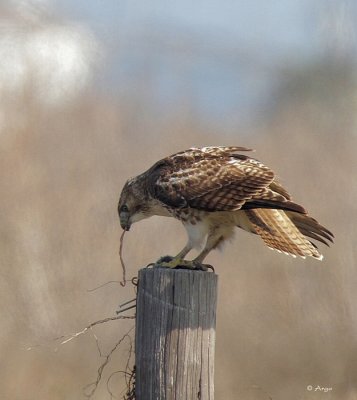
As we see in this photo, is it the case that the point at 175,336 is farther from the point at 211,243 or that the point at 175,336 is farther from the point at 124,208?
the point at 124,208

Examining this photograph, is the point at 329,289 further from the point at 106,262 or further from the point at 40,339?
the point at 40,339

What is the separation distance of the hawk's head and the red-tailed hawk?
0.17m

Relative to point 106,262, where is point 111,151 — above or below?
above

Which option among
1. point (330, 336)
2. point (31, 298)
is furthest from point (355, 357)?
point (31, 298)

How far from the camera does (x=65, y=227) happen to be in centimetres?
911

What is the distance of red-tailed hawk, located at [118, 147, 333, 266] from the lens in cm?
443

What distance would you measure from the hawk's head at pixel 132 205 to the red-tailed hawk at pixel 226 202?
6.7 inches

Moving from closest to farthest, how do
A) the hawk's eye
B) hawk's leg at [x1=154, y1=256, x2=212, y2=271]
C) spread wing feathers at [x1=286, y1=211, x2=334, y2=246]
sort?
hawk's leg at [x1=154, y1=256, x2=212, y2=271] < spread wing feathers at [x1=286, y1=211, x2=334, y2=246] < the hawk's eye

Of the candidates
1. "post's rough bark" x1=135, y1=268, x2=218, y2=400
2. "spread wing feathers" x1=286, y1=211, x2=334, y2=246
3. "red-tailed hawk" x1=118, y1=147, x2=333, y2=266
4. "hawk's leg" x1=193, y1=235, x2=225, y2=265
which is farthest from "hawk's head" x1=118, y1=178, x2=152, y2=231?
"post's rough bark" x1=135, y1=268, x2=218, y2=400

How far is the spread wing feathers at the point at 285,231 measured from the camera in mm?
4438

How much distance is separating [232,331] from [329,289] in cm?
105

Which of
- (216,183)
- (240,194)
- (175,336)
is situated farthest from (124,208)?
(175,336)

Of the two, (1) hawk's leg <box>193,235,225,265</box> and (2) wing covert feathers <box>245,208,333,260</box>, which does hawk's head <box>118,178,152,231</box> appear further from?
(2) wing covert feathers <box>245,208,333,260</box>

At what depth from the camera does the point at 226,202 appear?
175 inches
